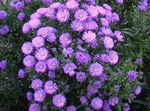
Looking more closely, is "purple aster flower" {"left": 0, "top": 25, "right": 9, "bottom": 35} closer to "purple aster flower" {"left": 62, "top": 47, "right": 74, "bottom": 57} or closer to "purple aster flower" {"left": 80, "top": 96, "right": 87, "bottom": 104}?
"purple aster flower" {"left": 62, "top": 47, "right": 74, "bottom": 57}

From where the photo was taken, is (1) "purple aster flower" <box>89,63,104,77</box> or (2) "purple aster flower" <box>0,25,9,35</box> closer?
(1) "purple aster flower" <box>89,63,104,77</box>

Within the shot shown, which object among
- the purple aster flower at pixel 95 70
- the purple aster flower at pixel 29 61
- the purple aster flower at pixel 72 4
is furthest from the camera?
the purple aster flower at pixel 72 4

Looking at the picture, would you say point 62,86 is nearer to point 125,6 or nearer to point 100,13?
point 100,13

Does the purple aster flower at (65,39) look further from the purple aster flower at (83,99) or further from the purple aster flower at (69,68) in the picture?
the purple aster flower at (83,99)

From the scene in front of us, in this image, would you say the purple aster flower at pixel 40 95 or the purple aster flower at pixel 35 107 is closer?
the purple aster flower at pixel 40 95

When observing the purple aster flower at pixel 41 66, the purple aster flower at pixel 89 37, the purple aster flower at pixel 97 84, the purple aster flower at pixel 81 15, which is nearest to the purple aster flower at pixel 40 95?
the purple aster flower at pixel 41 66

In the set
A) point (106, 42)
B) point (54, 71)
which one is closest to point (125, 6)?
point (106, 42)

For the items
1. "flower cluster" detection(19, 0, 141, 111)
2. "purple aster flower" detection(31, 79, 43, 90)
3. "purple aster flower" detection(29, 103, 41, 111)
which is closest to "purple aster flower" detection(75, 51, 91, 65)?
"flower cluster" detection(19, 0, 141, 111)

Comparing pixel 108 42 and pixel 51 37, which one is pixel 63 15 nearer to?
pixel 51 37
